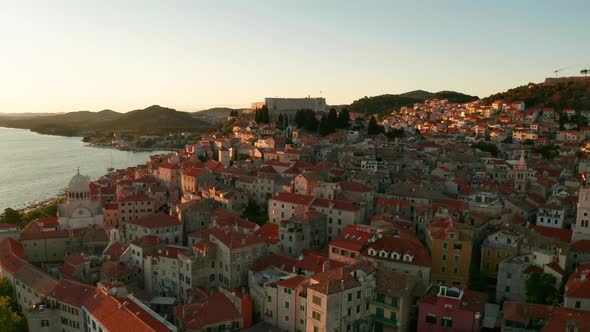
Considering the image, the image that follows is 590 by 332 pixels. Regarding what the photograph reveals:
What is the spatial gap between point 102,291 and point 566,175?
4091cm

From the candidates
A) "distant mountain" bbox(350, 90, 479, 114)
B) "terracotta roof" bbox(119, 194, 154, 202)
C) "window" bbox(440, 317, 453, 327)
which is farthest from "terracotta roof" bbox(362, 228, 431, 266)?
"distant mountain" bbox(350, 90, 479, 114)

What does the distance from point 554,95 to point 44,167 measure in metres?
103

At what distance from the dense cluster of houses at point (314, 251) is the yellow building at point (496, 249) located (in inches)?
2.3

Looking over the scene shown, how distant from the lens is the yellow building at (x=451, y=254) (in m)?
24.5

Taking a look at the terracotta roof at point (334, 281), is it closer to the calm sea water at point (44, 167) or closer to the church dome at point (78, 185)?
the church dome at point (78, 185)

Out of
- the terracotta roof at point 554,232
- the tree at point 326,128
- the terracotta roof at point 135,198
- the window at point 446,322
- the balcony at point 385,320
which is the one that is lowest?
the balcony at point 385,320

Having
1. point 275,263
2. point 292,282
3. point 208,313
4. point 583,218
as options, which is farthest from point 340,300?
point 583,218

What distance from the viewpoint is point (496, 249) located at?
25.4 m

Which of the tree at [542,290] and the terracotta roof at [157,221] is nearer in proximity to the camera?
the tree at [542,290]

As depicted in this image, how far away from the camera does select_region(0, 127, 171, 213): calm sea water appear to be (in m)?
69.7

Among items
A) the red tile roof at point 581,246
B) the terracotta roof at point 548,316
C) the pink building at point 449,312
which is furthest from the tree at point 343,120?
the terracotta roof at point 548,316

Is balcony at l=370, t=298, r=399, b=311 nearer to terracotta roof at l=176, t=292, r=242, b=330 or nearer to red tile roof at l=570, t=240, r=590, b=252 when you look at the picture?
terracotta roof at l=176, t=292, r=242, b=330

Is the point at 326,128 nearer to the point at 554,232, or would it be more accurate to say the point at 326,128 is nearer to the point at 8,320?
the point at 554,232

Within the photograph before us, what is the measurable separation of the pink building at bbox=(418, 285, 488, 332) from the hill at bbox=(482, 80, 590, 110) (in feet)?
260
